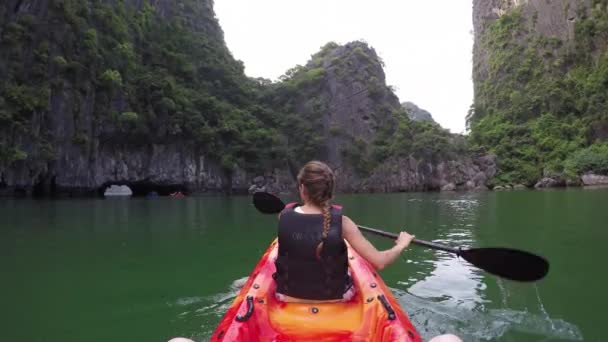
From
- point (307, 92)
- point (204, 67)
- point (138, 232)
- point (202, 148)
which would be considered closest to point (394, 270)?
point (138, 232)

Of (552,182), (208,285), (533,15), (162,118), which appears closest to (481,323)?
(208,285)

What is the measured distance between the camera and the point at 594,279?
478 cm

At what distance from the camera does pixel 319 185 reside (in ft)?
7.16

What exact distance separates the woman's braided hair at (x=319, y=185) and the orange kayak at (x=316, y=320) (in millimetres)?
485

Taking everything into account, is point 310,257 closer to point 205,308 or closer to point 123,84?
point 205,308

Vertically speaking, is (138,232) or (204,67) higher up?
(204,67)

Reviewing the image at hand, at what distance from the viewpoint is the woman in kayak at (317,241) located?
7.16 feet

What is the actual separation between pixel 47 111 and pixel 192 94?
11.7 metres

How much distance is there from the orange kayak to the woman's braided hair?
0.48 meters

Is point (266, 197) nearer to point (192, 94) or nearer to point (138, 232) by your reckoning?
point (138, 232)

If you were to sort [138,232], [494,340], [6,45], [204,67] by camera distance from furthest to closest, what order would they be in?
[204,67] → [6,45] → [138,232] → [494,340]

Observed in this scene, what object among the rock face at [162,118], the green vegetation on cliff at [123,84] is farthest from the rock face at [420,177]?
the green vegetation on cliff at [123,84]

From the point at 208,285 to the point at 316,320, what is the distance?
2.65 m

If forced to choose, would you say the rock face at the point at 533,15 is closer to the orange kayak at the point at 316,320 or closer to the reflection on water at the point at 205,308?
the reflection on water at the point at 205,308
